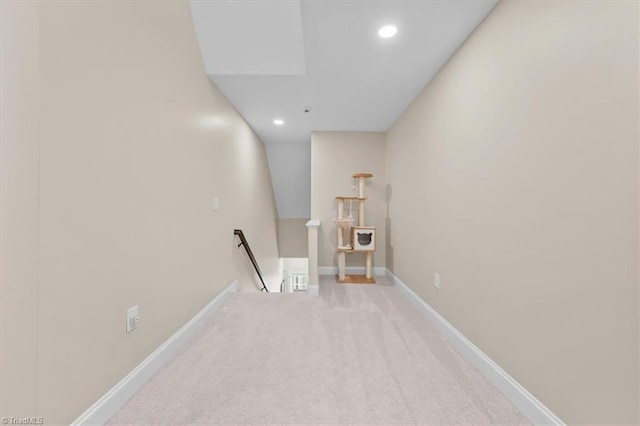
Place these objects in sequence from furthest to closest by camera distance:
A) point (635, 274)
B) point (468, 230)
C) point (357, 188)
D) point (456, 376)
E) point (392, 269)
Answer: point (357, 188)
point (392, 269)
point (468, 230)
point (456, 376)
point (635, 274)

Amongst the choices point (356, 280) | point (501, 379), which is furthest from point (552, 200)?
point (356, 280)

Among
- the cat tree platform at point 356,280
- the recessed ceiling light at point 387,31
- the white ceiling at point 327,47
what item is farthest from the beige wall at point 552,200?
the cat tree platform at point 356,280

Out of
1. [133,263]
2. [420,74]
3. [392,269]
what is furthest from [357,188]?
[133,263]

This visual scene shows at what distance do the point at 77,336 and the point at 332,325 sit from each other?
5.69ft

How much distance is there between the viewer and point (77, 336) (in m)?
1.09

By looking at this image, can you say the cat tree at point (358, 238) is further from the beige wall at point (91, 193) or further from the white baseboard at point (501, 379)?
the beige wall at point (91, 193)

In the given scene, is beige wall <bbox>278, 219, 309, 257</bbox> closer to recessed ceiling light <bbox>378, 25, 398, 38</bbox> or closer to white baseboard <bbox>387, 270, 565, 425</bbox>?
white baseboard <bbox>387, 270, 565, 425</bbox>

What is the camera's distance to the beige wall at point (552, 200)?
899mm

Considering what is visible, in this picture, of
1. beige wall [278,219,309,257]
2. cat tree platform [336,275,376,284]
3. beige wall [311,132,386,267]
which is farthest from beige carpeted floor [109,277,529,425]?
beige wall [278,219,309,257]

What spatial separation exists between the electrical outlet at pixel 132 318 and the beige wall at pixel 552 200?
2.17m

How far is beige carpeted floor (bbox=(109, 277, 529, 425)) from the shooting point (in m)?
1.26

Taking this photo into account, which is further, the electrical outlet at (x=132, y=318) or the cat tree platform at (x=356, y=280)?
the cat tree platform at (x=356, y=280)

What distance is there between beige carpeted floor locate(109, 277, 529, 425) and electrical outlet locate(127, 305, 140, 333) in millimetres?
374

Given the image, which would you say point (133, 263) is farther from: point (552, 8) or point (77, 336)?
point (552, 8)
